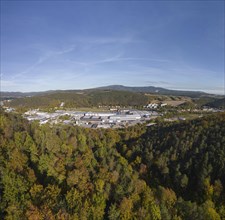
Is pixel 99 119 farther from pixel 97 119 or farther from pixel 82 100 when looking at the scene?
pixel 82 100

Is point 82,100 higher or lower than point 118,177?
higher

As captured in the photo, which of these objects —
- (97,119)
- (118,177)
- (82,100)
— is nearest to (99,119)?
(97,119)

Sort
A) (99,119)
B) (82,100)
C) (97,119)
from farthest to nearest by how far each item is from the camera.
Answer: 1. (82,100)
2. (97,119)
3. (99,119)

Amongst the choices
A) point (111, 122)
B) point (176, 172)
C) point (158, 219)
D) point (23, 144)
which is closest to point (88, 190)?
point (158, 219)

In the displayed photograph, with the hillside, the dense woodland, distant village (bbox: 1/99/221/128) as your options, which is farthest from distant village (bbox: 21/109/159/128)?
the hillside

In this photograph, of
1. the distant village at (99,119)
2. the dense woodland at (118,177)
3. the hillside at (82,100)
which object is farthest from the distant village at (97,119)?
the hillside at (82,100)

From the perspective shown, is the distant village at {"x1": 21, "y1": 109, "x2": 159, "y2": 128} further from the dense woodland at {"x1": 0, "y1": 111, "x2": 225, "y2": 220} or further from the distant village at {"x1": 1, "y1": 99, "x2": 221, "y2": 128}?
the dense woodland at {"x1": 0, "y1": 111, "x2": 225, "y2": 220}

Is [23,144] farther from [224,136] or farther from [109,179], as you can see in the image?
[224,136]

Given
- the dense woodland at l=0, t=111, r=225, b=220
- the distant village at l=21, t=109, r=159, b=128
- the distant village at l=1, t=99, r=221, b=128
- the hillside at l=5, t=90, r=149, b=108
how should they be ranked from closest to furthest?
the dense woodland at l=0, t=111, r=225, b=220
the distant village at l=21, t=109, r=159, b=128
the distant village at l=1, t=99, r=221, b=128
the hillside at l=5, t=90, r=149, b=108

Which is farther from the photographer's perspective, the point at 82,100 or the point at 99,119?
the point at 82,100
